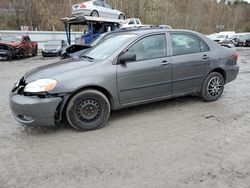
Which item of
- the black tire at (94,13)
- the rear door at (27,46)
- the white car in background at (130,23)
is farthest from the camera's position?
the rear door at (27,46)

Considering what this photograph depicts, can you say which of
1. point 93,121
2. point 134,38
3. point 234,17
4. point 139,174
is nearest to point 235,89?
point 134,38

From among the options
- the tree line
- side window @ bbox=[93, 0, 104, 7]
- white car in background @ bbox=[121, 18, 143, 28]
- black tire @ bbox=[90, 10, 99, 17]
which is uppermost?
the tree line

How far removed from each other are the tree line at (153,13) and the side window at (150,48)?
97.5 feet

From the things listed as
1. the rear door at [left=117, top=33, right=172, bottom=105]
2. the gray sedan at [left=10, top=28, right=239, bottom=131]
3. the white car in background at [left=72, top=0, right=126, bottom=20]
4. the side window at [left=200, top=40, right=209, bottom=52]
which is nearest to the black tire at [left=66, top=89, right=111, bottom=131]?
the gray sedan at [left=10, top=28, right=239, bottom=131]

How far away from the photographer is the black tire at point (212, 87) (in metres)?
5.05

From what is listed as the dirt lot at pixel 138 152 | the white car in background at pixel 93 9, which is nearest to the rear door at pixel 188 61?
the dirt lot at pixel 138 152

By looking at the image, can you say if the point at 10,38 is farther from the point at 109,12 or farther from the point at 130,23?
the point at 130,23

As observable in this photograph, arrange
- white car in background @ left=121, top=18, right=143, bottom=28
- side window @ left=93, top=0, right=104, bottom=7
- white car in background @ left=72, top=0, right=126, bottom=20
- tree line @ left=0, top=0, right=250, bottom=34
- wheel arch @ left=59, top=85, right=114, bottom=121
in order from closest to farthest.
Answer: wheel arch @ left=59, top=85, right=114, bottom=121, white car in background @ left=72, top=0, right=126, bottom=20, side window @ left=93, top=0, right=104, bottom=7, white car in background @ left=121, top=18, right=143, bottom=28, tree line @ left=0, top=0, right=250, bottom=34

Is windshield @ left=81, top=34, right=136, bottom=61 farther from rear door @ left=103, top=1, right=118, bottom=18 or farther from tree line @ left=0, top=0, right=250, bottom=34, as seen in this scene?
tree line @ left=0, top=0, right=250, bottom=34

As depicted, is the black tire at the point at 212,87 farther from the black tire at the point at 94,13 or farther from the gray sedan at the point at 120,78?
the black tire at the point at 94,13

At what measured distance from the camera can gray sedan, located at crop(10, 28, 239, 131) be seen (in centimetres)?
363

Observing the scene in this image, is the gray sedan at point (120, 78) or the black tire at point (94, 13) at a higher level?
the black tire at point (94, 13)

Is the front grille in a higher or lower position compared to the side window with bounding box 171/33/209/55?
lower

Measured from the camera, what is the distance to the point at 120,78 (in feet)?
13.2
